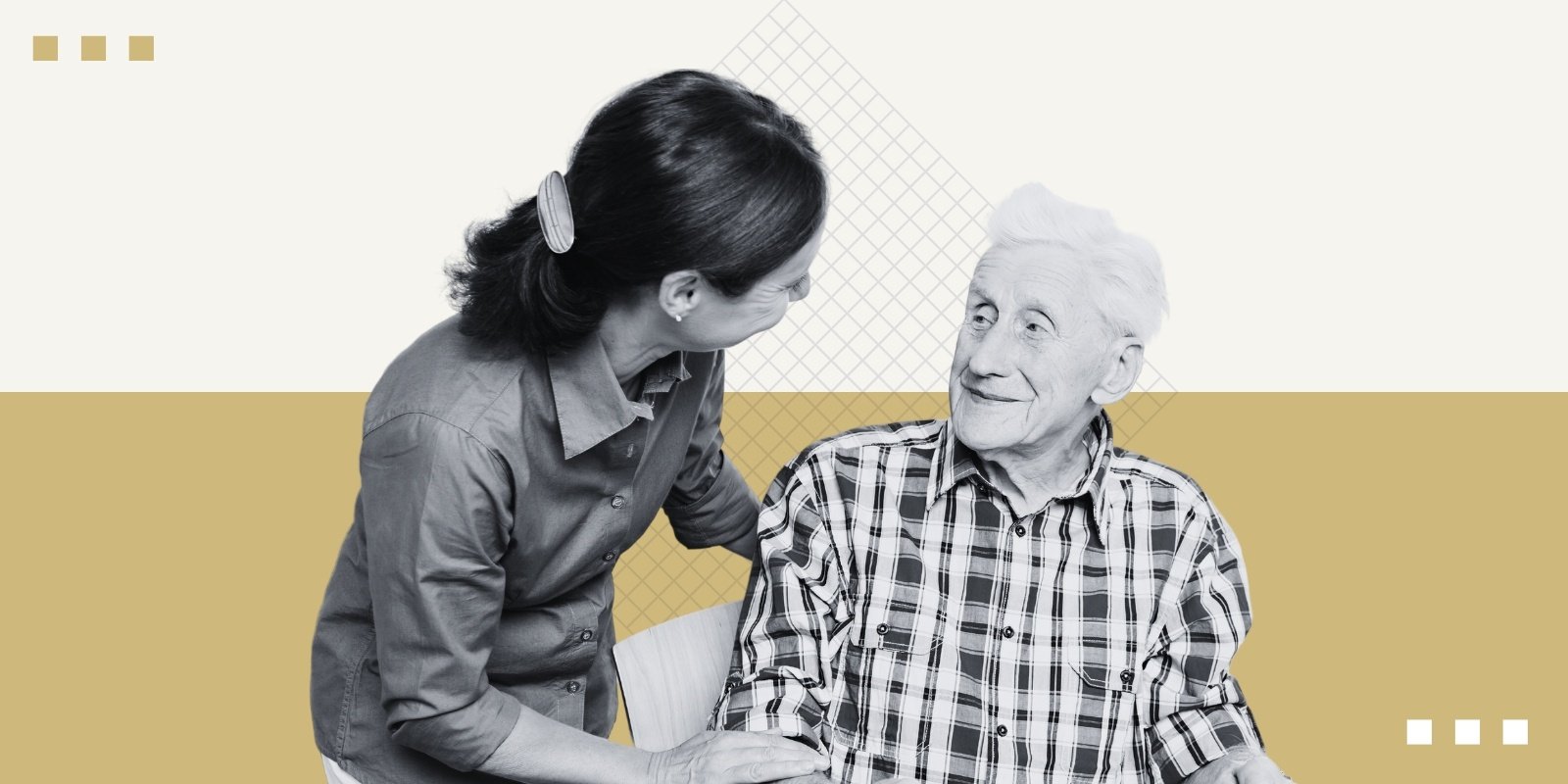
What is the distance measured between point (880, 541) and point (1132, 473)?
1.47 feet

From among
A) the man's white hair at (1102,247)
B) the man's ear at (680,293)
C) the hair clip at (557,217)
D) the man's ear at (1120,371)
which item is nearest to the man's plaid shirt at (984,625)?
the man's ear at (1120,371)

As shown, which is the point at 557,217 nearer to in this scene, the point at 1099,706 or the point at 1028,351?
the point at 1028,351

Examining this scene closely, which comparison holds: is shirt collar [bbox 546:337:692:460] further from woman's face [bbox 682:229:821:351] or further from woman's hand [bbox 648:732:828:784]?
woman's hand [bbox 648:732:828:784]

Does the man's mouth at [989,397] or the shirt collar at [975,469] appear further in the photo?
Answer: the shirt collar at [975,469]

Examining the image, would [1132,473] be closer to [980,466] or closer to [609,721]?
[980,466]

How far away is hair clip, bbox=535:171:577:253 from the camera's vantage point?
2.24 meters

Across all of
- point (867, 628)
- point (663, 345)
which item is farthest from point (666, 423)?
point (867, 628)

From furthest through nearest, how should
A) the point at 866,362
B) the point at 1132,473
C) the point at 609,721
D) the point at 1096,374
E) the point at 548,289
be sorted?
the point at 866,362
the point at 609,721
the point at 1132,473
the point at 1096,374
the point at 548,289

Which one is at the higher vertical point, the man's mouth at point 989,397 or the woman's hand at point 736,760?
the man's mouth at point 989,397

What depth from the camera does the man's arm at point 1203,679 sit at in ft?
8.21

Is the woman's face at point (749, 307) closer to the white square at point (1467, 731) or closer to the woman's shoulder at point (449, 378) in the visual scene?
the woman's shoulder at point (449, 378)

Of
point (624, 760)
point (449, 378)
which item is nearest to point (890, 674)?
point (624, 760)

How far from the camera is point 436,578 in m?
2.28

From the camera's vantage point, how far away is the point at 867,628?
258 cm
